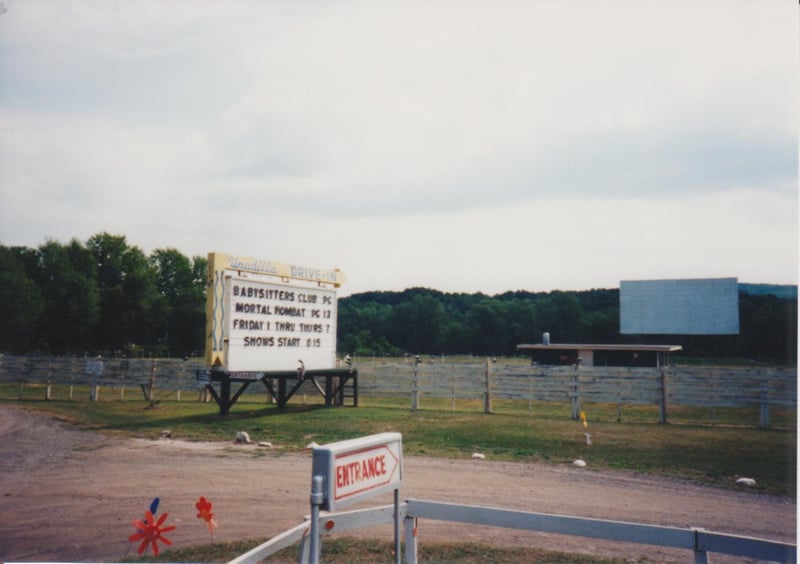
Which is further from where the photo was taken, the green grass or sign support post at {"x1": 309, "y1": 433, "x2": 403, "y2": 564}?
the green grass

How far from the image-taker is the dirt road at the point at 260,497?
241 inches

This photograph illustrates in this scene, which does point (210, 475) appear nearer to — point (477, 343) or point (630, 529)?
point (630, 529)

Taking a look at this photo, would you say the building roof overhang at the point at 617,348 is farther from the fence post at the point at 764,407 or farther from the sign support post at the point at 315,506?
the sign support post at the point at 315,506

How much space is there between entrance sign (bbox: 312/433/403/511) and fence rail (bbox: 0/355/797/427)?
38.0 feet

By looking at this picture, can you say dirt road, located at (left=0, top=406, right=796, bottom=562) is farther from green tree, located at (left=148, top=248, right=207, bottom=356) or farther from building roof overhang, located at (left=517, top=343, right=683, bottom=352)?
green tree, located at (left=148, top=248, right=207, bottom=356)

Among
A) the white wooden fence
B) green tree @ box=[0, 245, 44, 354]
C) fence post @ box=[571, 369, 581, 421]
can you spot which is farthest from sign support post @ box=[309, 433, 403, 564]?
green tree @ box=[0, 245, 44, 354]

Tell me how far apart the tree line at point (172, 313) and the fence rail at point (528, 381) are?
18.1 m

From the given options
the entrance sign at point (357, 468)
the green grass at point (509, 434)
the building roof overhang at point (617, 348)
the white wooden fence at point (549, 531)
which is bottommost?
the green grass at point (509, 434)

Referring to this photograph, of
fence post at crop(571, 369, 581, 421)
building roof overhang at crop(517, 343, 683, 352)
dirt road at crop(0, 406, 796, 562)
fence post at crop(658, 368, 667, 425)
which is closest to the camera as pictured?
dirt road at crop(0, 406, 796, 562)

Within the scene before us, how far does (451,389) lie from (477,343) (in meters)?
42.3

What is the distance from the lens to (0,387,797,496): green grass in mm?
9852

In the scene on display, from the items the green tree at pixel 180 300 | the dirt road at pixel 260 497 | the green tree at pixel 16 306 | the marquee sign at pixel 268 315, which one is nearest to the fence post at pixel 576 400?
the dirt road at pixel 260 497

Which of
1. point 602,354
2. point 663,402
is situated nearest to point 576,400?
point 663,402

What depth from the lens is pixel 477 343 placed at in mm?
59219
